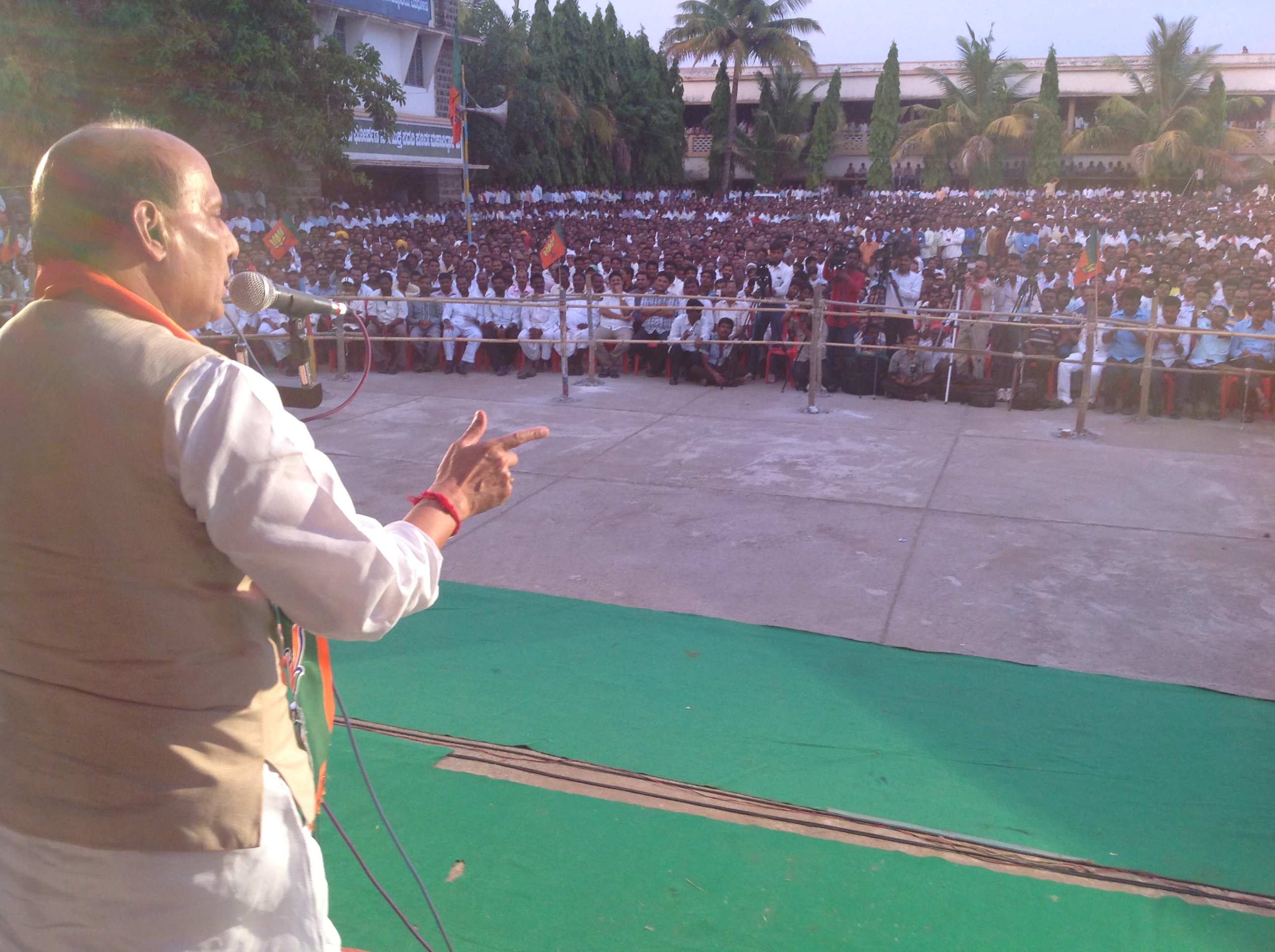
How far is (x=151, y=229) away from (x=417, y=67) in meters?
32.9

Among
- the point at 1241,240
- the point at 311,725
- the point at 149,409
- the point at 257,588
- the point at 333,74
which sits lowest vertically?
the point at 311,725

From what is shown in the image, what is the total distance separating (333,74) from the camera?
17.9m

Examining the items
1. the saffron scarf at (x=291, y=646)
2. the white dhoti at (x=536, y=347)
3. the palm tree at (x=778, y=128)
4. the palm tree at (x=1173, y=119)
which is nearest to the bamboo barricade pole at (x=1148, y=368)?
the white dhoti at (x=536, y=347)

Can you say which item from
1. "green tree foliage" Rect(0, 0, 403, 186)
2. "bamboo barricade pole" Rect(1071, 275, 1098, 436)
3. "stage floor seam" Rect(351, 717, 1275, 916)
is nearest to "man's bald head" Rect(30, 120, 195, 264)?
"stage floor seam" Rect(351, 717, 1275, 916)

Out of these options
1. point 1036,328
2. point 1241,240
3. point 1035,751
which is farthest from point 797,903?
point 1241,240

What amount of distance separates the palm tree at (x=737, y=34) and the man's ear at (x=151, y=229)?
43707 millimetres

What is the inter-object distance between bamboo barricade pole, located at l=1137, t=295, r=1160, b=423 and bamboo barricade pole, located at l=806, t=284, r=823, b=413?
2.48 m

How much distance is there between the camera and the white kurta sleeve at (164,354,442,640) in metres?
1.29

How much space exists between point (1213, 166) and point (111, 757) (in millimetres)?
45416

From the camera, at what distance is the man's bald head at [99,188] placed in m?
1.40

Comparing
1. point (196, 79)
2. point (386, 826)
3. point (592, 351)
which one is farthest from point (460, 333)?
point (386, 826)

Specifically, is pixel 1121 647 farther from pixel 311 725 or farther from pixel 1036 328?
pixel 1036 328

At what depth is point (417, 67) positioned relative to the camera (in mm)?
31609

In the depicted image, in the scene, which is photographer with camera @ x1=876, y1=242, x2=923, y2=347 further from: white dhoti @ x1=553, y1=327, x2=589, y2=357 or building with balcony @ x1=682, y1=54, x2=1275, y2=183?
building with balcony @ x1=682, y1=54, x2=1275, y2=183
